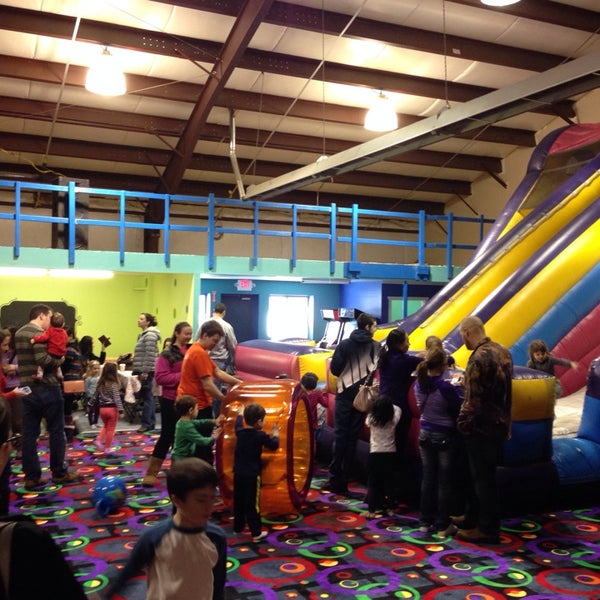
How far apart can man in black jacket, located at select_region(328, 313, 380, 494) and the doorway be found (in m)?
8.16

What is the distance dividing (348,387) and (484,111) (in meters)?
2.97

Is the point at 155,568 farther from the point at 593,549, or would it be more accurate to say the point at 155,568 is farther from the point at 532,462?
the point at 532,462

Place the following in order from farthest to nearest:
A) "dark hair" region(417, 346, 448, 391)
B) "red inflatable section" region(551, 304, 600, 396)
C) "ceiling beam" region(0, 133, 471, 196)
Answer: "ceiling beam" region(0, 133, 471, 196) < "red inflatable section" region(551, 304, 600, 396) < "dark hair" region(417, 346, 448, 391)

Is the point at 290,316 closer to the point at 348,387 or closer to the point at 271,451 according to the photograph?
the point at 348,387

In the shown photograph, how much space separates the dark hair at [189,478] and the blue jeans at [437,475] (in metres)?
2.71

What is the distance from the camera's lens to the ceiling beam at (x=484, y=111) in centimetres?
561

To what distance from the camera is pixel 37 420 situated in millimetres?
5492

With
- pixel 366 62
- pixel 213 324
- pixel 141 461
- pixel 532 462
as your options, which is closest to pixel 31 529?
pixel 213 324

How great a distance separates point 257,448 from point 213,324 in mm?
984

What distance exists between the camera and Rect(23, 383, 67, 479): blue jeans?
5.42m

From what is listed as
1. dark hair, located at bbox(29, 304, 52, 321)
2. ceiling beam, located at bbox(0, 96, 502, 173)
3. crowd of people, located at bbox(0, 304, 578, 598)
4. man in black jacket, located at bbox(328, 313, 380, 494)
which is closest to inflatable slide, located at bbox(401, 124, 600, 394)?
crowd of people, located at bbox(0, 304, 578, 598)

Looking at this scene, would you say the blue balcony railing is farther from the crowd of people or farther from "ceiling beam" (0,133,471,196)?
the crowd of people

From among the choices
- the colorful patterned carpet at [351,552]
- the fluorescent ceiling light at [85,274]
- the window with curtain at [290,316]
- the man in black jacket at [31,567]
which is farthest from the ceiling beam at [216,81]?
the man in black jacket at [31,567]

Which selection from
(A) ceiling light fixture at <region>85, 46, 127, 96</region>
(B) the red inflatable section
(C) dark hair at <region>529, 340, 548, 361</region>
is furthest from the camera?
(A) ceiling light fixture at <region>85, 46, 127, 96</region>
